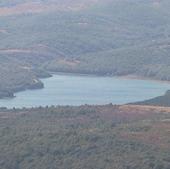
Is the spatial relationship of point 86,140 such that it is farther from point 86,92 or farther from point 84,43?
point 84,43

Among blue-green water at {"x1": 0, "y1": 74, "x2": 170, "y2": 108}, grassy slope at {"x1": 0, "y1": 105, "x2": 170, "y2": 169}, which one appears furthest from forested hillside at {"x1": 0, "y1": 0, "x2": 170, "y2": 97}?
grassy slope at {"x1": 0, "y1": 105, "x2": 170, "y2": 169}

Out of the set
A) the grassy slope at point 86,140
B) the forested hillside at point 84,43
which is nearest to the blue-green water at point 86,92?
the forested hillside at point 84,43

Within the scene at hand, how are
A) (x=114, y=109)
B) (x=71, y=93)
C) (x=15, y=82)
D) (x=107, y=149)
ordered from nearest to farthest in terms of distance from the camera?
(x=107, y=149) → (x=114, y=109) → (x=71, y=93) → (x=15, y=82)

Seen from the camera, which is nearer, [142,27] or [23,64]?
[23,64]

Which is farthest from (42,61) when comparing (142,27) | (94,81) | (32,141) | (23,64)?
(32,141)

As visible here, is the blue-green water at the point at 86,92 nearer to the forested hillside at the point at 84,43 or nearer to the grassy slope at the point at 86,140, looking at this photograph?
the forested hillside at the point at 84,43

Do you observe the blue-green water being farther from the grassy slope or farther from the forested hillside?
the grassy slope

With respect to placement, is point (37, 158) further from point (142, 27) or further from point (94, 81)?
point (142, 27)
